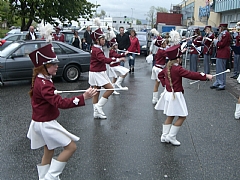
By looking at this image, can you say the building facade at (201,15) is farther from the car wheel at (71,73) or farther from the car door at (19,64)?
the car door at (19,64)

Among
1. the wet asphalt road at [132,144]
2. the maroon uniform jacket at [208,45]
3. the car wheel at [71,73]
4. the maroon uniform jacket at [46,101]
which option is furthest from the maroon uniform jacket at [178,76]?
the maroon uniform jacket at [208,45]

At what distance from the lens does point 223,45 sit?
10.3 meters

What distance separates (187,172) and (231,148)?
1.32 metres

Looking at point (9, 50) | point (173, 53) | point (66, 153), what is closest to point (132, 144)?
point (173, 53)

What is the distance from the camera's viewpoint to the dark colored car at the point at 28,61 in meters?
10.5

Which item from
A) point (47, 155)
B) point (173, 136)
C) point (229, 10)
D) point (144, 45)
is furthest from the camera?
point (229, 10)

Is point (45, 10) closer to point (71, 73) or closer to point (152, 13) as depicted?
point (71, 73)

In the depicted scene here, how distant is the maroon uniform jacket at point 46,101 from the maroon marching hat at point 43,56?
0.65 feet

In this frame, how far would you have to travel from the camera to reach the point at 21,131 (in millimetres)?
6277

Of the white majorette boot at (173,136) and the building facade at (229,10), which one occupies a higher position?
the building facade at (229,10)

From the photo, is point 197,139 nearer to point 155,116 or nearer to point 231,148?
point 231,148

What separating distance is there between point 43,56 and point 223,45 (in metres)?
7.79

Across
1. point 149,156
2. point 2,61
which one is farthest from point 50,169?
point 2,61

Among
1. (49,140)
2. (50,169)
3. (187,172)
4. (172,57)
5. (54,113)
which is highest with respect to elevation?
(172,57)
